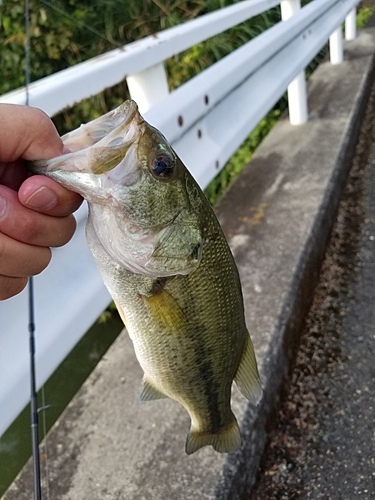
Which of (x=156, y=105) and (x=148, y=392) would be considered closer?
(x=148, y=392)

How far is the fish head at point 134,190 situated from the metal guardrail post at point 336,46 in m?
5.35

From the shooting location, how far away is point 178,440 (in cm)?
200

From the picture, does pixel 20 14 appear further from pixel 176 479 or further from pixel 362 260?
pixel 176 479

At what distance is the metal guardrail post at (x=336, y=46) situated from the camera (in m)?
5.97

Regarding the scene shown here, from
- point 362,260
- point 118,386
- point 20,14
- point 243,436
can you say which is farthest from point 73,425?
point 20,14

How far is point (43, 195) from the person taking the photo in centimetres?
113

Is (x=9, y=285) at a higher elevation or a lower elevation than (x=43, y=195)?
lower

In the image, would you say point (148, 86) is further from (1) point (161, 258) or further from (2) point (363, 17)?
(2) point (363, 17)

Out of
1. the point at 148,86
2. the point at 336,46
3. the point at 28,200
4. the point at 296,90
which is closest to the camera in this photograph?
the point at 28,200

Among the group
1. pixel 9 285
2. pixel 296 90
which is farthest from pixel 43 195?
pixel 296 90

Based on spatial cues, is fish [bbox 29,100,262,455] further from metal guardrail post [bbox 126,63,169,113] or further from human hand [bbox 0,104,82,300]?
metal guardrail post [bbox 126,63,169,113]

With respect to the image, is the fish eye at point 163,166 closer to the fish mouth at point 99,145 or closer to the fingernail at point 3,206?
the fish mouth at point 99,145

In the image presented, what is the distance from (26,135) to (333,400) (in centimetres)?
172

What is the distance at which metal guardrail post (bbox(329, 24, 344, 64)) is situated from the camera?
5969 mm
